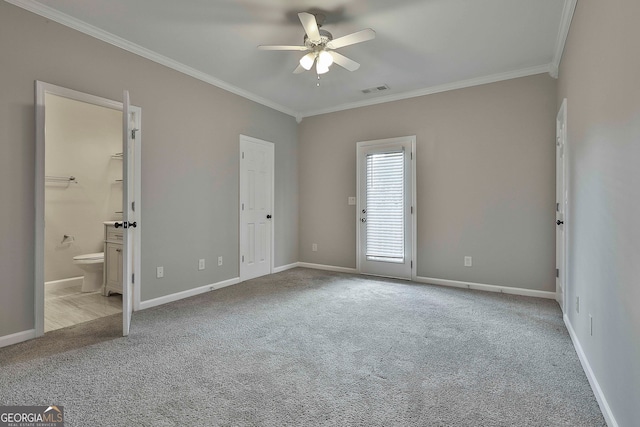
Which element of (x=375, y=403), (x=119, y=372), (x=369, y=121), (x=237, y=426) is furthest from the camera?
(x=369, y=121)

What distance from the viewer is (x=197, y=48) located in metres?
3.45

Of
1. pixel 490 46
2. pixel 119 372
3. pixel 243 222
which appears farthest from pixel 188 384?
pixel 490 46

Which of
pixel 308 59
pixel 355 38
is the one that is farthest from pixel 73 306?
pixel 355 38

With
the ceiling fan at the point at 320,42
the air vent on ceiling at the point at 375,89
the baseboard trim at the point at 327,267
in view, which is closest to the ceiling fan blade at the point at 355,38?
the ceiling fan at the point at 320,42

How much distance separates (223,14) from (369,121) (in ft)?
9.39

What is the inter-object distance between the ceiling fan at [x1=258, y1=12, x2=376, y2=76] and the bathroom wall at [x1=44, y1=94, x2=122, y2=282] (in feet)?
11.2

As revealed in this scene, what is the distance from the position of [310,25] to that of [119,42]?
200 centimetres

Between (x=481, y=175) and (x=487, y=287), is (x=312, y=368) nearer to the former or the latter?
(x=487, y=287)

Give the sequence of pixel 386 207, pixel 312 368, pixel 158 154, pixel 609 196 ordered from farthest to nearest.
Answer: pixel 386 207, pixel 158 154, pixel 312 368, pixel 609 196

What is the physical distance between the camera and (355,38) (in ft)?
9.25

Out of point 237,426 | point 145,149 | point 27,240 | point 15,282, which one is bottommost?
point 237,426

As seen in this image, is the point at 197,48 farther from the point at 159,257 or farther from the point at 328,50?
the point at 159,257

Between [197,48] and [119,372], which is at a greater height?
[197,48]

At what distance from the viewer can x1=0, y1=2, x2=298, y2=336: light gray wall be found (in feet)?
8.55
